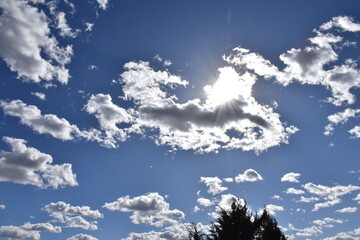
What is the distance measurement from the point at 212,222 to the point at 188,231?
2.09 m

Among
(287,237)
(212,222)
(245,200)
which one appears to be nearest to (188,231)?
(212,222)

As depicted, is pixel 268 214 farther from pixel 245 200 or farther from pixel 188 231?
pixel 188 231

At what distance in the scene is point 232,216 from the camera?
80.4 feet

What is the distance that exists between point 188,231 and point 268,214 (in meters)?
6.04

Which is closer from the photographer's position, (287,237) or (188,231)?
(287,237)

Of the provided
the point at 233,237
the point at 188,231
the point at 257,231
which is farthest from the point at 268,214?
the point at 188,231

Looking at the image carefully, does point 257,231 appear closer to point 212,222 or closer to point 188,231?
point 212,222

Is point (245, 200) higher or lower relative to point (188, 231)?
higher

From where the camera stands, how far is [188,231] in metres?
25.4

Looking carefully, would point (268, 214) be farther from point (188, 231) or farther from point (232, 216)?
point (188, 231)

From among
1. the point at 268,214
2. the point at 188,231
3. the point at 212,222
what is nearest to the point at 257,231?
the point at 268,214

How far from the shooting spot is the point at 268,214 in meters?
24.1

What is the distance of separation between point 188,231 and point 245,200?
16.0 ft

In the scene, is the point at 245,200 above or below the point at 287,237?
above
